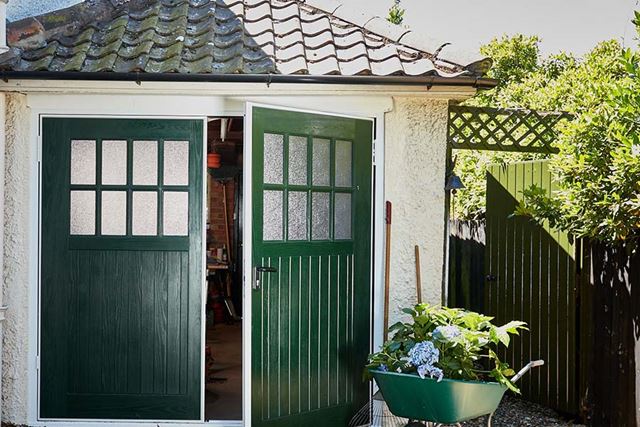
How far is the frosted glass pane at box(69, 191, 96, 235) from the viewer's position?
23.6ft

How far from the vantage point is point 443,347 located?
19.9ft

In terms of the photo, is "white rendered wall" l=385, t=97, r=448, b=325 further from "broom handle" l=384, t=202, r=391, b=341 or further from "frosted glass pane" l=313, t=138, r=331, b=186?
"frosted glass pane" l=313, t=138, r=331, b=186

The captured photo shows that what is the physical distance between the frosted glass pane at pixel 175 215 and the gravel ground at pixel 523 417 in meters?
2.98

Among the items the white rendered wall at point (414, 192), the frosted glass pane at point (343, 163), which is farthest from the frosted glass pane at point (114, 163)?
the white rendered wall at point (414, 192)

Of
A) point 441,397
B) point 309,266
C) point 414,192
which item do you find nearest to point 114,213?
point 309,266

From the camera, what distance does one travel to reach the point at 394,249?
743cm

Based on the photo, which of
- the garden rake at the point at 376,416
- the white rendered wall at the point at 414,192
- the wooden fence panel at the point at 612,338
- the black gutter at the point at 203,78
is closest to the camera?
the wooden fence panel at the point at 612,338

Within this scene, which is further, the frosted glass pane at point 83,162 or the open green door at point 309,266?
the frosted glass pane at point 83,162

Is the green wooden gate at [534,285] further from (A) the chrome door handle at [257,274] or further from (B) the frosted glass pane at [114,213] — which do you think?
(B) the frosted glass pane at [114,213]

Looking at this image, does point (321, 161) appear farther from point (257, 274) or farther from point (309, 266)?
point (257, 274)

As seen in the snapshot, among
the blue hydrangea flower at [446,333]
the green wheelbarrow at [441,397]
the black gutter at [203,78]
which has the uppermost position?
the black gutter at [203,78]

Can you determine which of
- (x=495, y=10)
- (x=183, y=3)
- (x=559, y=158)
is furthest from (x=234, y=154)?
(x=495, y=10)

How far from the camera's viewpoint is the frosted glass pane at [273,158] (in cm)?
679

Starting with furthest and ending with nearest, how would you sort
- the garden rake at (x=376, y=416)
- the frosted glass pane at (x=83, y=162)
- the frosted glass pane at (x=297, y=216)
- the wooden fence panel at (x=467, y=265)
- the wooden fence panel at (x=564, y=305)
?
the wooden fence panel at (x=467, y=265) → the frosted glass pane at (x=83, y=162) → the frosted glass pane at (x=297, y=216) → the garden rake at (x=376, y=416) → the wooden fence panel at (x=564, y=305)
